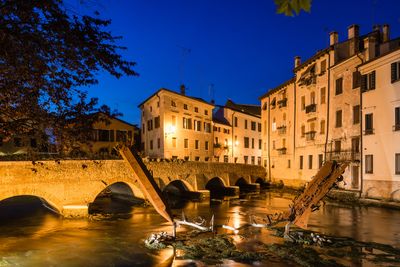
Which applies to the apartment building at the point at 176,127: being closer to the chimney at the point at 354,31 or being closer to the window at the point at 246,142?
the window at the point at 246,142

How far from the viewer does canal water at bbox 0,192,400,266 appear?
16.5m

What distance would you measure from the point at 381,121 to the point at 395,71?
4382mm

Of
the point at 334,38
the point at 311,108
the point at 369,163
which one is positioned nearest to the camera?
the point at 369,163

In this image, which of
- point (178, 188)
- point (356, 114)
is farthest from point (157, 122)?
point (356, 114)

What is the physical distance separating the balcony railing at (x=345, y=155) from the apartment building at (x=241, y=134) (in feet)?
80.2

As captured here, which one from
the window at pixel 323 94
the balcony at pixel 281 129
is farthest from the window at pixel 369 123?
the balcony at pixel 281 129

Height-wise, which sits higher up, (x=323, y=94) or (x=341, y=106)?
(x=323, y=94)

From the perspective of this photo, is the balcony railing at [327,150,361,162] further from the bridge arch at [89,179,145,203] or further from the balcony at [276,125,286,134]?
the bridge arch at [89,179,145,203]

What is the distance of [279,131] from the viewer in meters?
50.0

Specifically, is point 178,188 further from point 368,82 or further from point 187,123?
point 368,82

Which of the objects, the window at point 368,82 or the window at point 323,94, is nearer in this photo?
the window at point 368,82

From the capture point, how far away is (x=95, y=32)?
827 centimetres

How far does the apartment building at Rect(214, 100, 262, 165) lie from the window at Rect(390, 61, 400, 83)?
3381 centimetres

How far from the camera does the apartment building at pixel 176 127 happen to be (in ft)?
156
